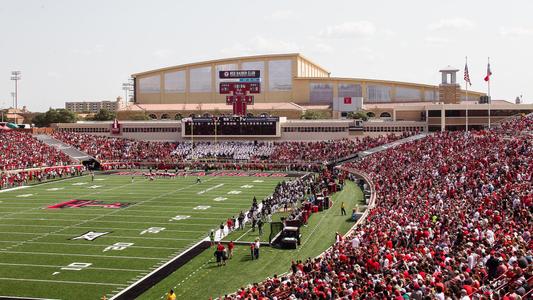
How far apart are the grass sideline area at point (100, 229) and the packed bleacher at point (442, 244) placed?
6.69 meters

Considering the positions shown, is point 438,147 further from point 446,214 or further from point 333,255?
point 333,255

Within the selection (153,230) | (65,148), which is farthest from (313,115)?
(153,230)

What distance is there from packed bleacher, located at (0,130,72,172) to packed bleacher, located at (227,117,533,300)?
34932 millimetres

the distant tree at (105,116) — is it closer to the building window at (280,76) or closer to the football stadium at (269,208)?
the football stadium at (269,208)

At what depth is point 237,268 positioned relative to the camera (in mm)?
21922

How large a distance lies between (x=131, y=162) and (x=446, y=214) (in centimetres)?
4800

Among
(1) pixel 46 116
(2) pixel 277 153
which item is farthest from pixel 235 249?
(1) pixel 46 116

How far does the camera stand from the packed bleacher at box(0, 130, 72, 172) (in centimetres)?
5447

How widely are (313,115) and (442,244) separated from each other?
64.8 meters

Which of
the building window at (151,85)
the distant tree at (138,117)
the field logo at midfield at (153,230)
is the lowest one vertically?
the field logo at midfield at (153,230)

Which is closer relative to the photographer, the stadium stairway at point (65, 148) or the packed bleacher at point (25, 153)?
the packed bleacher at point (25, 153)

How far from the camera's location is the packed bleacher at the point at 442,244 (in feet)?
40.1

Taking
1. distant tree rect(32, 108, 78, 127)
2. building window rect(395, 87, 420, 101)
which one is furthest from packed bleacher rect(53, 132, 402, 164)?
building window rect(395, 87, 420, 101)

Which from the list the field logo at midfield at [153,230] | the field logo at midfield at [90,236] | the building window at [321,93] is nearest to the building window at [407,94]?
the building window at [321,93]
